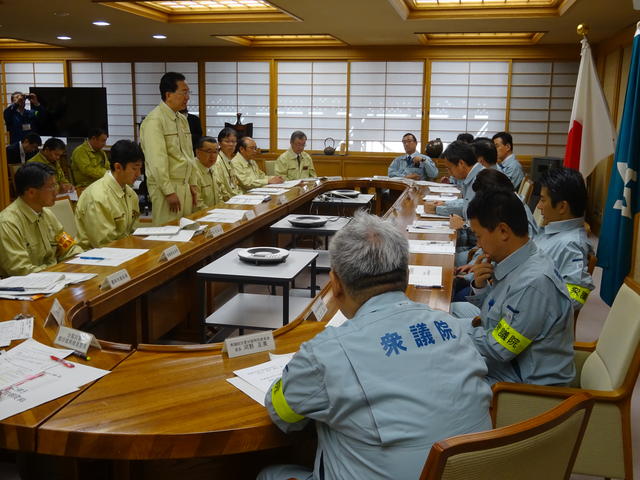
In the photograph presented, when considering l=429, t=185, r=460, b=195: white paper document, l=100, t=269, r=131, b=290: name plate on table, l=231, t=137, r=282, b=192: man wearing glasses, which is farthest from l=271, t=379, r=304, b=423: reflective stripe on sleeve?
l=231, t=137, r=282, b=192: man wearing glasses

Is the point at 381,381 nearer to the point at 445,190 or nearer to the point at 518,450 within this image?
the point at 518,450

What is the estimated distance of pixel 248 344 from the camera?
1.66 metres

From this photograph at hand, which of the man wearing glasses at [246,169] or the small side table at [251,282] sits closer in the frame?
the small side table at [251,282]

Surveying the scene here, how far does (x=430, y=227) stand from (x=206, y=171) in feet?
6.95

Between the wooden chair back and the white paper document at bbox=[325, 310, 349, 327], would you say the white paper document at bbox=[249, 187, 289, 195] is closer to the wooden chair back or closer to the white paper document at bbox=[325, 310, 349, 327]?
the white paper document at bbox=[325, 310, 349, 327]

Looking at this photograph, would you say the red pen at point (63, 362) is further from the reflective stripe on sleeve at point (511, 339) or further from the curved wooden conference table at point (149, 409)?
the reflective stripe on sleeve at point (511, 339)

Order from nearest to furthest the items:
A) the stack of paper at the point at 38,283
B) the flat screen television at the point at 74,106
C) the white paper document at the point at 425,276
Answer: the stack of paper at the point at 38,283 → the white paper document at the point at 425,276 → the flat screen television at the point at 74,106

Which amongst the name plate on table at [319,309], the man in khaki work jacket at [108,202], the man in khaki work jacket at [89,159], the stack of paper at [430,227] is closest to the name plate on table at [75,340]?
the name plate on table at [319,309]

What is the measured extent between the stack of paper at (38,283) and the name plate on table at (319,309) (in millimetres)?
927

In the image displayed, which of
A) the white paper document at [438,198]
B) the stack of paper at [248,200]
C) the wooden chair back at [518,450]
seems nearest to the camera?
the wooden chair back at [518,450]

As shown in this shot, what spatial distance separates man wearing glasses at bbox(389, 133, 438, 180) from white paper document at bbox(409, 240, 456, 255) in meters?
3.79

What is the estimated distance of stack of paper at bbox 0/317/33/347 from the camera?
66.2 inches

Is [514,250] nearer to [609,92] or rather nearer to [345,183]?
[345,183]

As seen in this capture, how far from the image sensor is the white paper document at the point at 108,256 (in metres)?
2.56
